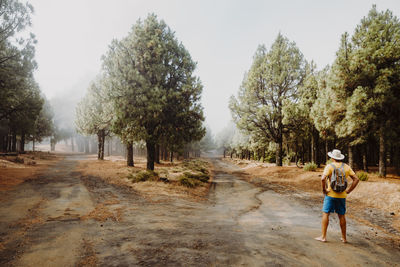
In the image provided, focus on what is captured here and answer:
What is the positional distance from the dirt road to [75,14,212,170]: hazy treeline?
22.5ft

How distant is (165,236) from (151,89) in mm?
10430

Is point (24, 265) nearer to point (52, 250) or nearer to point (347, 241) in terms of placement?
point (52, 250)

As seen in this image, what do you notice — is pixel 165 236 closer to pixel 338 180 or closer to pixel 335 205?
pixel 335 205

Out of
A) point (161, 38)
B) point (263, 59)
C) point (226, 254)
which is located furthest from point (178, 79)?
point (226, 254)

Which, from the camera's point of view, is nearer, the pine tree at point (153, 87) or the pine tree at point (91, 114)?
the pine tree at point (153, 87)

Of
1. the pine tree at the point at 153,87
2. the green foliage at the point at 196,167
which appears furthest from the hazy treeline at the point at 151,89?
the green foliage at the point at 196,167

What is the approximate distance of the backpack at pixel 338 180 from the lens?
479cm

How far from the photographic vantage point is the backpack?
4.79 m

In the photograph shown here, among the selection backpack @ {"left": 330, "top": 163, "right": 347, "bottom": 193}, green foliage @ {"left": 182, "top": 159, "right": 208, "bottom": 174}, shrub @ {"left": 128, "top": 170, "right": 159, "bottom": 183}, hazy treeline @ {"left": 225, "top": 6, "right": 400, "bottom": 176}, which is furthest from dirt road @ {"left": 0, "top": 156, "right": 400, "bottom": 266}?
green foliage @ {"left": 182, "top": 159, "right": 208, "bottom": 174}

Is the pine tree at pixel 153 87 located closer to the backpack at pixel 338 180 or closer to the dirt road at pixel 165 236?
the dirt road at pixel 165 236

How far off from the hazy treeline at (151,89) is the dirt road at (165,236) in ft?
22.5

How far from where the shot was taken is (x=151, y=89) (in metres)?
13.5

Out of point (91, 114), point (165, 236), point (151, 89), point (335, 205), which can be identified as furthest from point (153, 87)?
point (91, 114)

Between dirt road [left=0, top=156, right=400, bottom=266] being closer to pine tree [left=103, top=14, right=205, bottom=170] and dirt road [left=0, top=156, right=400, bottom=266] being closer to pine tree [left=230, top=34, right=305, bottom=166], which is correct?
pine tree [left=103, top=14, right=205, bottom=170]
